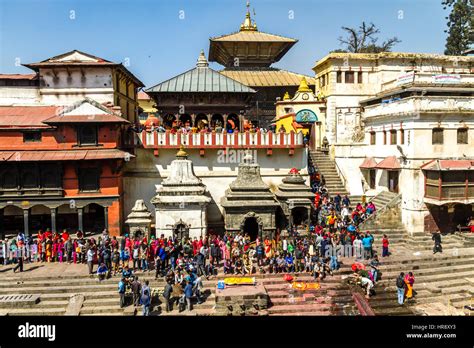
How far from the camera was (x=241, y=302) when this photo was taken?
1502 cm

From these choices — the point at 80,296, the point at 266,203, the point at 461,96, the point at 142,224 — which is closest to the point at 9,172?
the point at 142,224

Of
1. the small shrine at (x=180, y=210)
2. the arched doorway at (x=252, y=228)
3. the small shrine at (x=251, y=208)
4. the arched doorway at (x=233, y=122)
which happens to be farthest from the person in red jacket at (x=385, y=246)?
the arched doorway at (x=233, y=122)

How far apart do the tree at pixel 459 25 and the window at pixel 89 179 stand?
36655 mm

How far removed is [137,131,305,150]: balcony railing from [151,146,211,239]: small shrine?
3.89 meters

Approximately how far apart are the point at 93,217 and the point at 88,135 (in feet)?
17.7

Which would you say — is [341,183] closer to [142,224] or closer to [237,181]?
[237,181]

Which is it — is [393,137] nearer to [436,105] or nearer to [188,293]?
[436,105]

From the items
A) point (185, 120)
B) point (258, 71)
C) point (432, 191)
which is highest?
point (258, 71)

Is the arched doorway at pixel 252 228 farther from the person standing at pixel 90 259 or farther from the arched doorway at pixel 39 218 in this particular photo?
the arched doorway at pixel 39 218
